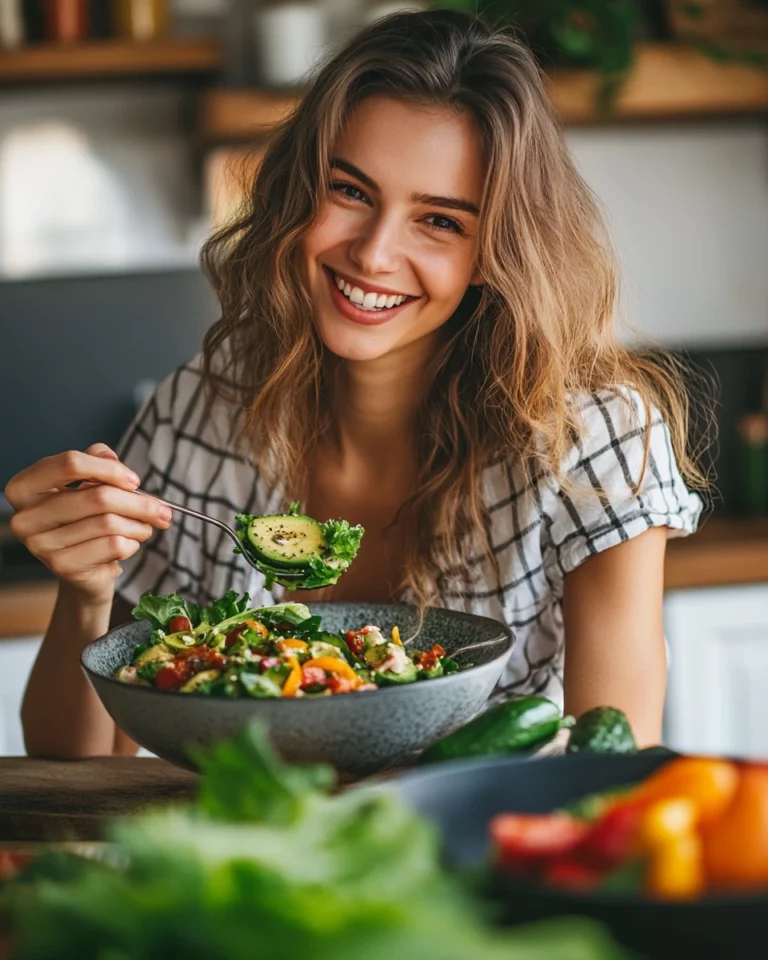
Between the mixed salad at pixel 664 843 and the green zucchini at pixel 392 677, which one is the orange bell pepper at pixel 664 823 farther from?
the green zucchini at pixel 392 677

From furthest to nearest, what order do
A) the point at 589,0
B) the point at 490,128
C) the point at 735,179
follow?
the point at 735,179 < the point at 589,0 < the point at 490,128

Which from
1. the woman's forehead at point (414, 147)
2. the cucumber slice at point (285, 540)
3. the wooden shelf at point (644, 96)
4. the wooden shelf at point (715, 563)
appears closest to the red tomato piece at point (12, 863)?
the cucumber slice at point (285, 540)

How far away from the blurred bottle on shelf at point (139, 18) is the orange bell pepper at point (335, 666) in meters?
2.36

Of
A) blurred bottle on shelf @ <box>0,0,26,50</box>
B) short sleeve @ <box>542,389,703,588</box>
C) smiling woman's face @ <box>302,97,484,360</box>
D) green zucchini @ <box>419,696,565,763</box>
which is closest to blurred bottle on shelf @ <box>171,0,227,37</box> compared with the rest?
blurred bottle on shelf @ <box>0,0,26,50</box>

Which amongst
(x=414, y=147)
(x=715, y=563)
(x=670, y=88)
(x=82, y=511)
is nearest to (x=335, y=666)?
(x=82, y=511)

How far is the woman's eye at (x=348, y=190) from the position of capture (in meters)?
1.54

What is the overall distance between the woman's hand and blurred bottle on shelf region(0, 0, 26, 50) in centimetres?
199

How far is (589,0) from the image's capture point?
291 centimetres

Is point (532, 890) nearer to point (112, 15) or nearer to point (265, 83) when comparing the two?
point (265, 83)

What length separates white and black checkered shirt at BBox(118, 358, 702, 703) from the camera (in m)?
1.54

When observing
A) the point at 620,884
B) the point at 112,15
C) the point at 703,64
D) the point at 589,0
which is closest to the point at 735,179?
the point at 703,64

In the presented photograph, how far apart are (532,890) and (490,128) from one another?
3.66 feet

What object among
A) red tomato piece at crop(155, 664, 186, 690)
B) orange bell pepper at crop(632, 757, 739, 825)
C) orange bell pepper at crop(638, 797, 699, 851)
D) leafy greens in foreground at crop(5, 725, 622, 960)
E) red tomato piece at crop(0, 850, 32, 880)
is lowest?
red tomato piece at crop(0, 850, 32, 880)

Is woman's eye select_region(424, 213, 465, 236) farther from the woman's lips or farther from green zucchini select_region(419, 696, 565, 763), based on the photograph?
green zucchini select_region(419, 696, 565, 763)
